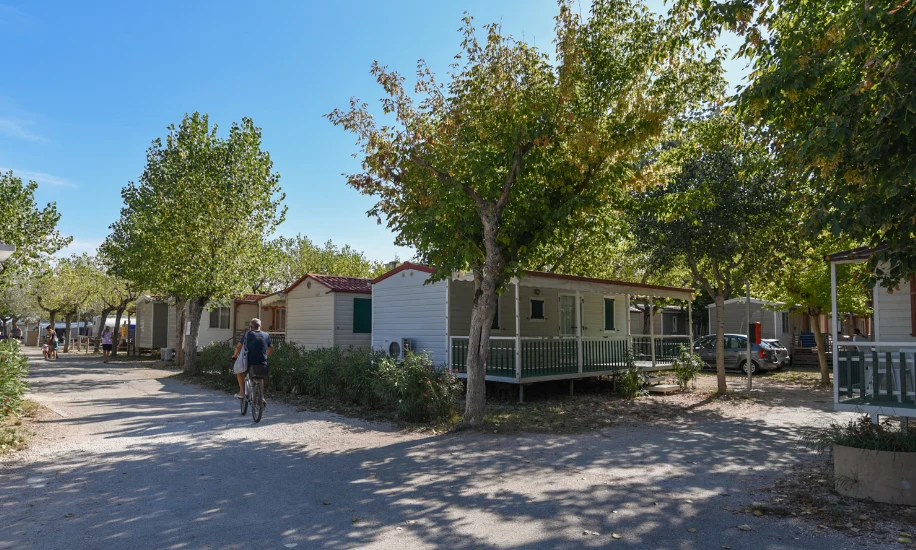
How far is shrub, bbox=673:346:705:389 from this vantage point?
Result: 1612 cm

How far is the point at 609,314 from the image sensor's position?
19.7 m

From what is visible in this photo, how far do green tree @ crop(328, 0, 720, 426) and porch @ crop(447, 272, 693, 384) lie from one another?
2780 mm

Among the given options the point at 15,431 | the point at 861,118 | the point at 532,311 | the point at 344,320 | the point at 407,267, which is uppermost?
the point at 861,118

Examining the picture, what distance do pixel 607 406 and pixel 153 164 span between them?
1815cm

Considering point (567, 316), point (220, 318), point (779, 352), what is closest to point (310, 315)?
point (567, 316)

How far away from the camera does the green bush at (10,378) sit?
342 inches

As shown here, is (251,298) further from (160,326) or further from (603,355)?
(603,355)

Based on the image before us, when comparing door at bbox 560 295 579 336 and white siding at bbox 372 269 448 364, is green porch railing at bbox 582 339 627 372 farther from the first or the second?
white siding at bbox 372 269 448 364

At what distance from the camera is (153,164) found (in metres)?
22.3

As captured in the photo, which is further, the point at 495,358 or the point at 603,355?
the point at 603,355

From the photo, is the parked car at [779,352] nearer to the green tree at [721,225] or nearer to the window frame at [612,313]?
the window frame at [612,313]

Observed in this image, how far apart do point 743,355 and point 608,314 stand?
20.3ft

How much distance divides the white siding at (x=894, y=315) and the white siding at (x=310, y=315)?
14.0 metres

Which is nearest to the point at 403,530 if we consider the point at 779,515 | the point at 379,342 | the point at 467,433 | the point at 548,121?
the point at 779,515
